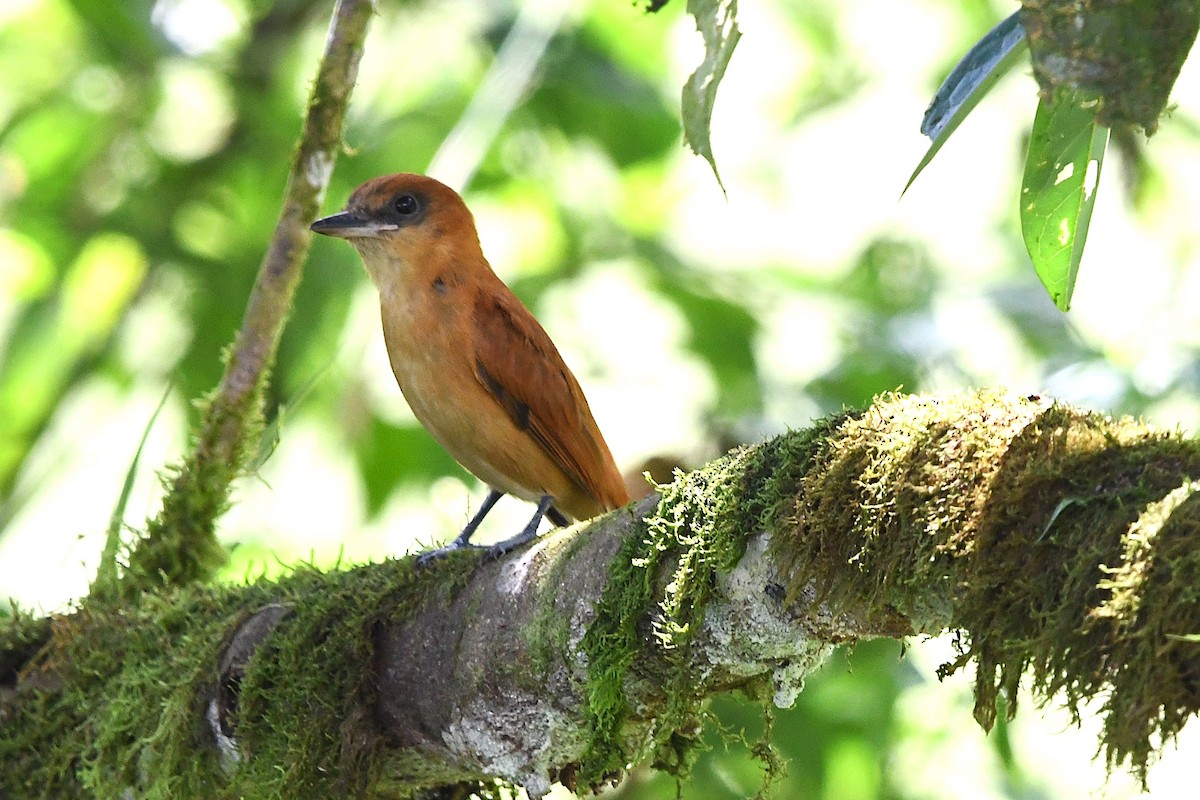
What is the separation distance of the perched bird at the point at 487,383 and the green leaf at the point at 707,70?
1.61 meters

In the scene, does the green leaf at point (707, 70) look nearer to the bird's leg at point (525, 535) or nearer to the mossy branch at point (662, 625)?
the mossy branch at point (662, 625)

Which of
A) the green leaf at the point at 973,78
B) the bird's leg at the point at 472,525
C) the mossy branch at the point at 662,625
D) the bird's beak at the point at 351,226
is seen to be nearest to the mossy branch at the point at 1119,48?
the green leaf at the point at 973,78

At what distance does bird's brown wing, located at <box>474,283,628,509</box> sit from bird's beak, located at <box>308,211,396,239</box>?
41cm

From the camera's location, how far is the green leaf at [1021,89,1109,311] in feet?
5.81

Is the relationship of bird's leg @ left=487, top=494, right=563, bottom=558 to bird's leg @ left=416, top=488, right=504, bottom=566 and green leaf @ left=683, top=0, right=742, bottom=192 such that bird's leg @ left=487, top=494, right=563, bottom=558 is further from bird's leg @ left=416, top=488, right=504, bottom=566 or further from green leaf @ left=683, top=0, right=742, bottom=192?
green leaf @ left=683, top=0, right=742, bottom=192

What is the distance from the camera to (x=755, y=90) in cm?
605

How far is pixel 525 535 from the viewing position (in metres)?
2.97

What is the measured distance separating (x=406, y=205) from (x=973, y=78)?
227cm

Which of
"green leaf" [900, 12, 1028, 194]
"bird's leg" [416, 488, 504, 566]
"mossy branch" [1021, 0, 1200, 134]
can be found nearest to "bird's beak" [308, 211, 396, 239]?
"bird's leg" [416, 488, 504, 566]

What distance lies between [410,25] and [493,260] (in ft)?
3.16

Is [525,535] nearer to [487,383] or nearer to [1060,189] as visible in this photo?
[487,383]

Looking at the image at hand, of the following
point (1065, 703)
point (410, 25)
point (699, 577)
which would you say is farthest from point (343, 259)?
point (1065, 703)

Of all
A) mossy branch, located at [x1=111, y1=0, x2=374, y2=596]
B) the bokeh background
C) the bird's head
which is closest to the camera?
mossy branch, located at [x1=111, y1=0, x2=374, y2=596]

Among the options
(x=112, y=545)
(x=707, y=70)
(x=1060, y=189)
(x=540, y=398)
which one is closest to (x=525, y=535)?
(x=540, y=398)
